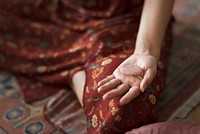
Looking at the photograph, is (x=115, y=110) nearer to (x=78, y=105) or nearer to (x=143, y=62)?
(x=143, y=62)

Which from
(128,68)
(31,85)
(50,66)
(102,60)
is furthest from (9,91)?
(128,68)

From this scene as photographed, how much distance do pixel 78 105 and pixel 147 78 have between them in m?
0.40

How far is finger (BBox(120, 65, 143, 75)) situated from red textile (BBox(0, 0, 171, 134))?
2.2 inches

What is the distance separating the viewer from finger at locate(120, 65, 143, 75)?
90cm

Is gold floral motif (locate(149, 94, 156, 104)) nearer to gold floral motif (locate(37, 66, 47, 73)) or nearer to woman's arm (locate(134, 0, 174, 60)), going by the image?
woman's arm (locate(134, 0, 174, 60))

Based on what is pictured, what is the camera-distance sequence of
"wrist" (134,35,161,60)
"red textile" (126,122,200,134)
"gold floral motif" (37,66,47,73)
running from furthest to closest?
1. "gold floral motif" (37,66,47,73)
2. "wrist" (134,35,161,60)
3. "red textile" (126,122,200,134)

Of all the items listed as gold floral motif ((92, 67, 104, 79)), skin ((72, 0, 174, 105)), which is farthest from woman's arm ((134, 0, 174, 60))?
gold floral motif ((92, 67, 104, 79))

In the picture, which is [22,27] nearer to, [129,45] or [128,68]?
[129,45]

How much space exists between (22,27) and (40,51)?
131mm

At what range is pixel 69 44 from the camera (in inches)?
50.9

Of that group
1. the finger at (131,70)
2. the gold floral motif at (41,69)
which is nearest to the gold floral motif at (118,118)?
→ the finger at (131,70)

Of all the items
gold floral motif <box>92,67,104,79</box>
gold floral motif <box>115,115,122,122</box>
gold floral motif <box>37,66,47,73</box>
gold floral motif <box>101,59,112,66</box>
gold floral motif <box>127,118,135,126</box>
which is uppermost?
gold floral motif <box>101,59,112,66</box>

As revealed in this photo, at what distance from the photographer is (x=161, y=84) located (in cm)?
98

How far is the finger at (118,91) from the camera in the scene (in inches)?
34.5
